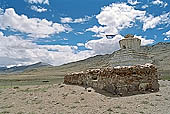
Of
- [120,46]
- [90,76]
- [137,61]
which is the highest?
[120,46]

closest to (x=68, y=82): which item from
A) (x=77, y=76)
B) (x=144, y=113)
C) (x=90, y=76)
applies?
(x=77, y=76)

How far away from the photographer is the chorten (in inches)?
1094

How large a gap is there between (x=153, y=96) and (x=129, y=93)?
58.4 inches

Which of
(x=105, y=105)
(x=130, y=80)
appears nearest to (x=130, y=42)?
(x=130, y=80)

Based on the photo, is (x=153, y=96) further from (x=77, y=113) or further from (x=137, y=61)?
(x=137, y=61)

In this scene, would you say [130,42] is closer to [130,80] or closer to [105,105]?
[130,80]

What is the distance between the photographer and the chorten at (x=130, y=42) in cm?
2778

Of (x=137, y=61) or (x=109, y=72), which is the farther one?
(x=137, y=61)

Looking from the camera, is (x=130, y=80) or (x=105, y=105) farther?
(x=130, y=80)

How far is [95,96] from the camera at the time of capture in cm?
1316

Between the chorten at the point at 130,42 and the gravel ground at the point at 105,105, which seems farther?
the chorten at the point at 130,42

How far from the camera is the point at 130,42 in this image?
27953mm

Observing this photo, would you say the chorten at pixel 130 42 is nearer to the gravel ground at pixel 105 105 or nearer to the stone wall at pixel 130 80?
the stone wall at pixel 130 80

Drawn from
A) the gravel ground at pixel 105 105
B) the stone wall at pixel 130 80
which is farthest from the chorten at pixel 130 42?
the gravel ground at pixel 105 105
